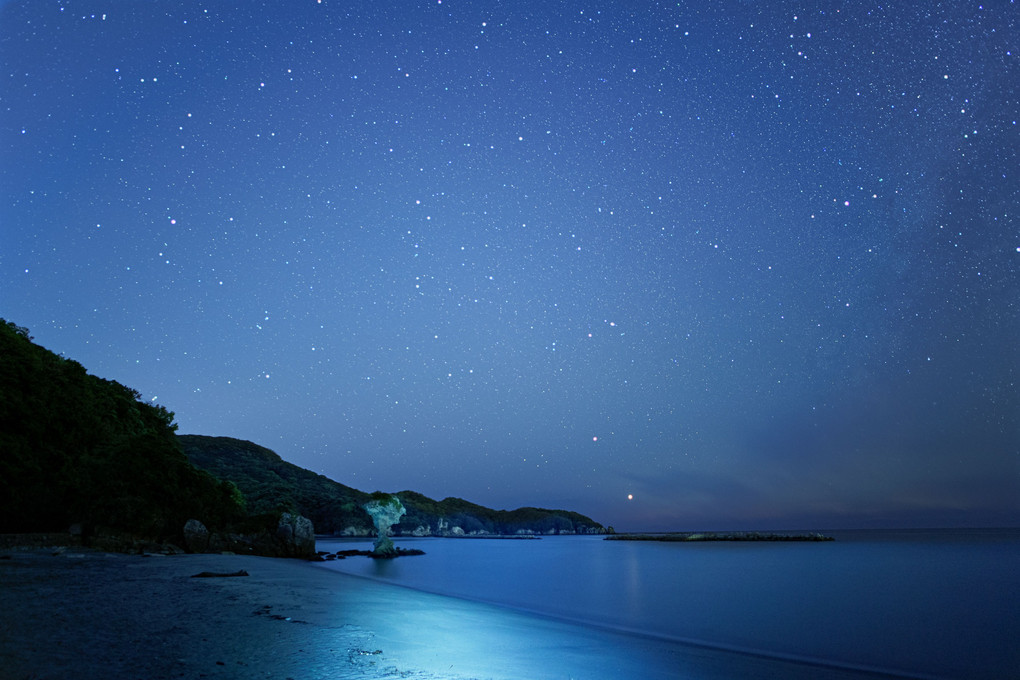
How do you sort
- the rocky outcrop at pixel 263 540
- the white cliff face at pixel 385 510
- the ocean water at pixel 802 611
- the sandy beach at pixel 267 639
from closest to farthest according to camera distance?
1. the sandy beach at pixel 267 639
2. the ocean water at pixel 802 611
3. the rocky outcrop at pixel 263 540
4. the white cliff face at pixel 385 510

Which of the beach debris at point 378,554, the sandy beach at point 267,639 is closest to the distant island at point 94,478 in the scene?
the sandy beach at point 267,639

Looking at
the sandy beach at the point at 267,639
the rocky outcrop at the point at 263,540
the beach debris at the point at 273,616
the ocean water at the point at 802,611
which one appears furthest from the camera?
the rocky outcrop at the point at 263,540

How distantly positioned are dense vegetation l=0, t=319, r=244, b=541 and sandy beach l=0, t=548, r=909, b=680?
37.3 feet

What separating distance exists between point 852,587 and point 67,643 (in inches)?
1565

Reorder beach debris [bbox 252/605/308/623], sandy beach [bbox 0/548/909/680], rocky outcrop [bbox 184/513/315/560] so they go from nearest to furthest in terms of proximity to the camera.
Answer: sandy beach [bbox 0/548/909/680]
beach debris [bbox 252/605/308/623]
rocky outcrop [bbox 184/513/315/560]

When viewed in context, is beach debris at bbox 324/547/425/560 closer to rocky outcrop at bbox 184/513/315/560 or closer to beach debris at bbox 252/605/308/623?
rocky outcrop at bbox 184/513/315/560

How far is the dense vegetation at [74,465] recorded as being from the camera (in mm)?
26078

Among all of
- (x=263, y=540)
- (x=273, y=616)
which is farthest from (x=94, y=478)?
(x=273, y=616)

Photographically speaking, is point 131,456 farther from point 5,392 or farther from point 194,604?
point 194,604

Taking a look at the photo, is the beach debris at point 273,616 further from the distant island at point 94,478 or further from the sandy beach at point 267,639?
the distant island at point 94,478

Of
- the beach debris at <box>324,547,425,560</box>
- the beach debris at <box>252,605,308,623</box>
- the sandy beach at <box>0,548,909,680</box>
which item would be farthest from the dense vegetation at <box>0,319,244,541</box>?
the beach debris at <box>324,547,425,560</box>

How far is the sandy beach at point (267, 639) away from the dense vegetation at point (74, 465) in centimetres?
1138

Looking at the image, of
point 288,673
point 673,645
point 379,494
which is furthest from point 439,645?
point 379,494

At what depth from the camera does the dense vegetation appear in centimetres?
2608
